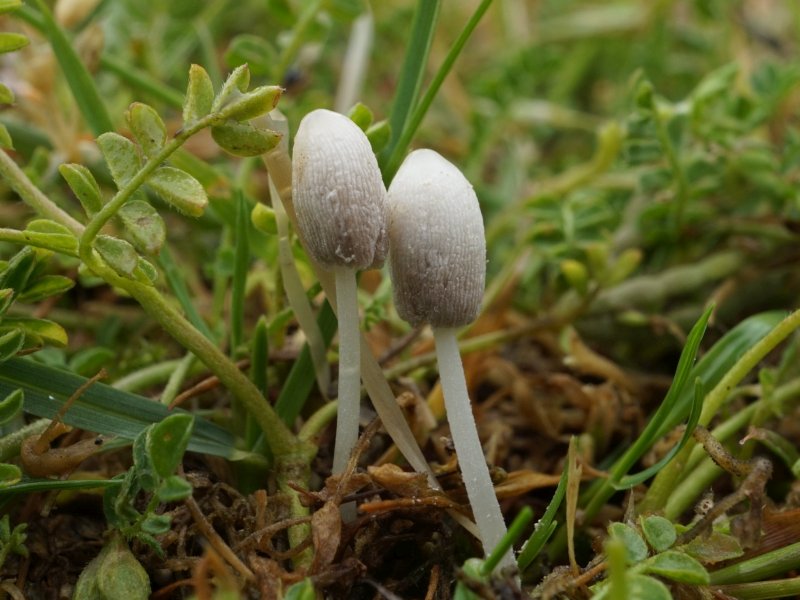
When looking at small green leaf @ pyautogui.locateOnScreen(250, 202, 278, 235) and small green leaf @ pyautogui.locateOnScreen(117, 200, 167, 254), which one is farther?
small green leaf @ pyautogui.locateOnScreen(250, 202, 278, 235)

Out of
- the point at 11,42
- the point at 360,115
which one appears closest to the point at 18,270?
the point at 11,42

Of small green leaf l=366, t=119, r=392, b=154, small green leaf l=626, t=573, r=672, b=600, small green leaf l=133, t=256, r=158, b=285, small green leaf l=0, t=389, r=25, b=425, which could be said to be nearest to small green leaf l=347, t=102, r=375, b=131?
small green leaf l=366, t=119, r=392, b=154

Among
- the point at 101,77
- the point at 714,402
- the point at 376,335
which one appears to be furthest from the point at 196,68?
the point at 101,77

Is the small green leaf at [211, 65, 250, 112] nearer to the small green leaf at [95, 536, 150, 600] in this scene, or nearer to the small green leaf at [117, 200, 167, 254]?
the small green leaf at [117, 200, 167, 254]

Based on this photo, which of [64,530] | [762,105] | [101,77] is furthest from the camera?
[101,77]

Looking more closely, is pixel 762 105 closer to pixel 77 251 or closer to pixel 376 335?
pixel 376 335
